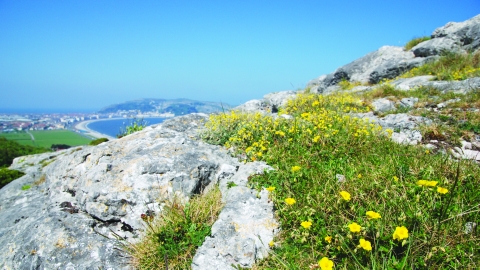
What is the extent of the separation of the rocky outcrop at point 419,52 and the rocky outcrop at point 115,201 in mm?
15237

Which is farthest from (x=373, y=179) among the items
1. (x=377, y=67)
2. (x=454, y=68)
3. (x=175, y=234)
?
(x=377, y=67)

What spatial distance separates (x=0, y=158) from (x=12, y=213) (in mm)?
57527

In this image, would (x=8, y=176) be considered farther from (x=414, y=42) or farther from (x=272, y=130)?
(x=414, y=42)

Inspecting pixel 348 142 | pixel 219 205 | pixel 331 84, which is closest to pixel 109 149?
pixel 219 205

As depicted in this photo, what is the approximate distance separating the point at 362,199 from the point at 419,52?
18.1m

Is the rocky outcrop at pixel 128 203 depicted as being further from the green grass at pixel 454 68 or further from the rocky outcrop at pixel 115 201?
the green grass at pixel 454 68

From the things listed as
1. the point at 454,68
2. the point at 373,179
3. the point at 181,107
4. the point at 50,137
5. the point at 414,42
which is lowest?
the point at 50,137

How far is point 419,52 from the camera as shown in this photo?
670 inches

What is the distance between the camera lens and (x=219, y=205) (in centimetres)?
409

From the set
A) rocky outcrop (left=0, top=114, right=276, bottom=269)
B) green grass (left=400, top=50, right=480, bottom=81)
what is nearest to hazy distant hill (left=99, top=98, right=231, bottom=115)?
rocky outcrop (left=0, top=114, right=276, bottom=269)

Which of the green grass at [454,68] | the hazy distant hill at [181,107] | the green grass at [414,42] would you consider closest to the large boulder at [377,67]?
the green grass at [414,42]

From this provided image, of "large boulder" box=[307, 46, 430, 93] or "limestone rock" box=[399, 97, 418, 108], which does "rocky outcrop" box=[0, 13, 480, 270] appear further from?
"large boulder" box=[307, 46, 430, 93]

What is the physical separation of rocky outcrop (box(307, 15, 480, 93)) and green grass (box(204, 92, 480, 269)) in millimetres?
13518

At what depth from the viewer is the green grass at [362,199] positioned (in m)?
2.71
